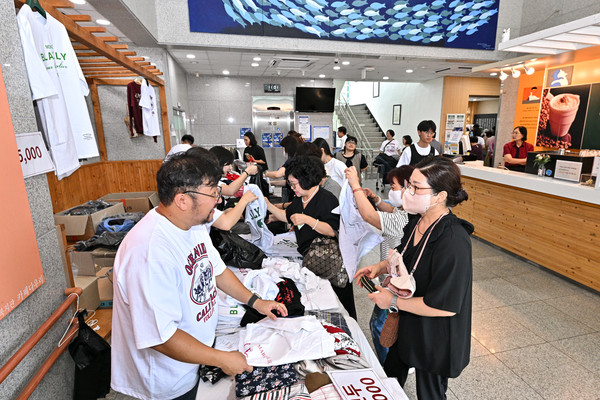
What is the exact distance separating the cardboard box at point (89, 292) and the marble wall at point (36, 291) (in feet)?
3.04

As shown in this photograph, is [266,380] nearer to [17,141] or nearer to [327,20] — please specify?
[17,141]

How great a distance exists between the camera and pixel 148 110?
5.51m

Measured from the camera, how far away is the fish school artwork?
621 centimetres

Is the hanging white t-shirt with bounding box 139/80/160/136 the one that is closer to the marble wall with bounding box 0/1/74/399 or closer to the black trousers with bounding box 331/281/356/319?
the marble wall with bounding box 0/1/74/399

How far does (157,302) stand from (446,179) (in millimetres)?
1441

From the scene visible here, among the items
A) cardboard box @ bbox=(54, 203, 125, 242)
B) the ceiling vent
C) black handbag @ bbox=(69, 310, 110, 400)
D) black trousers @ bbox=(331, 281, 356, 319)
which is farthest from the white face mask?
the ceiling vent

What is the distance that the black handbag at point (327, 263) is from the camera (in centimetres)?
248

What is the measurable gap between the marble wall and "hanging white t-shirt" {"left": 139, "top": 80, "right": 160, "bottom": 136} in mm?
4076

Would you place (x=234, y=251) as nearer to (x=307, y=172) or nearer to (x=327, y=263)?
(x=327, y=263)

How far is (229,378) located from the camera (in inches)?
63.0

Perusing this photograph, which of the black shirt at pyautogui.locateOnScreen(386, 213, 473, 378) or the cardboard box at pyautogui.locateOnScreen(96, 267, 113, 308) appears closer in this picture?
the black shirt at pyautogui.locateOnScreen(386, 213, 473, 378)

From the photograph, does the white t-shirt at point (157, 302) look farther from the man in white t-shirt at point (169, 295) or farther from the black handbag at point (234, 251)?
the black handbag at point (234, 251)

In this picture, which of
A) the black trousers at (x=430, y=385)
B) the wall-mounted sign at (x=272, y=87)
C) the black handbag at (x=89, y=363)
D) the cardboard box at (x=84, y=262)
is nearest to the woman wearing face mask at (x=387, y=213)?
the black trousers at (x=430, y=385)

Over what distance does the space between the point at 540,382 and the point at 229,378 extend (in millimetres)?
2418
